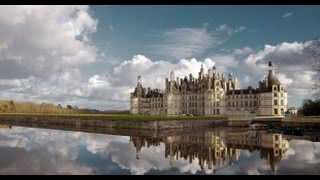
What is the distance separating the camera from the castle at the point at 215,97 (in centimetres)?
7706

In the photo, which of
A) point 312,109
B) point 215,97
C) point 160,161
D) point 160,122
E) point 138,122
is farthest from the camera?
point 215,97

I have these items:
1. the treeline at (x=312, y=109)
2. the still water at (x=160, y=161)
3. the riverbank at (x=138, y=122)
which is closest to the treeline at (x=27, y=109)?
the riverbank at (x=138, y=122)

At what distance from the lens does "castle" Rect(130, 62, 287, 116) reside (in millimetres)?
77062

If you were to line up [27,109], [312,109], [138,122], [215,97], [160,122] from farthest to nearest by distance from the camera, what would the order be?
1. [27,109]
2. [215,97]
3. [312,109]
4. [138,122]
5. [160,122]

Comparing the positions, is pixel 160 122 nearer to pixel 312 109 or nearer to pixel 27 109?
pixel 312 109

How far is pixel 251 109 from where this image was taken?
78750 mm

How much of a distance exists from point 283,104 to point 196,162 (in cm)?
6397

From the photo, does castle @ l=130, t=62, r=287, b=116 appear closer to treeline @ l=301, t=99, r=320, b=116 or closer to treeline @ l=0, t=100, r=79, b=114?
treeline @ l=301, t=99, r=320, b=116

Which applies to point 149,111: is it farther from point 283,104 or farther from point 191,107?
point 283,104

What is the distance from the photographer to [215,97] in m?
83.1

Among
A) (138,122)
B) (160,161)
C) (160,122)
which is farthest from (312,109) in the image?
(160,161)

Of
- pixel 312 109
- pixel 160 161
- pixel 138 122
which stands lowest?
pixel 160 161
